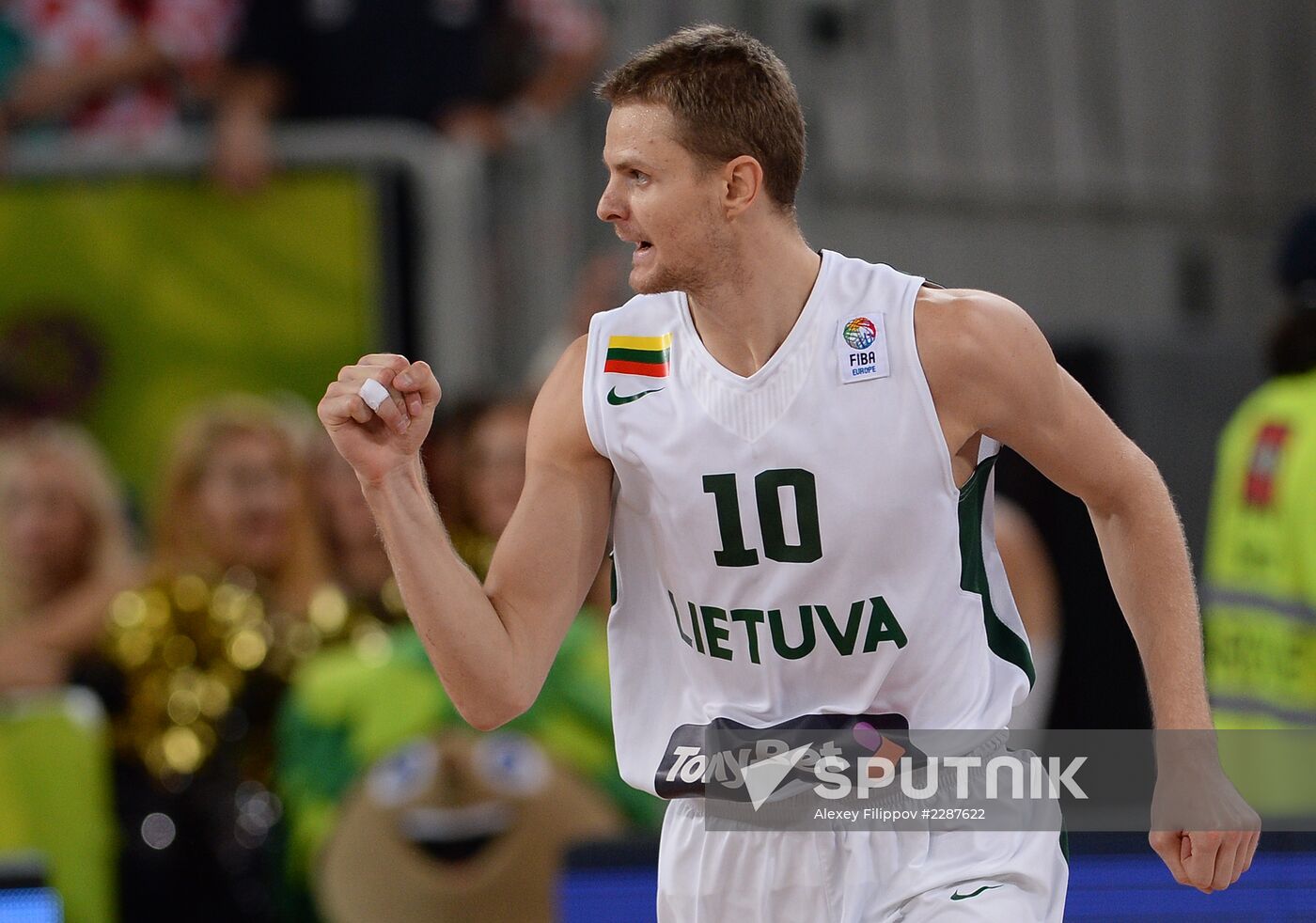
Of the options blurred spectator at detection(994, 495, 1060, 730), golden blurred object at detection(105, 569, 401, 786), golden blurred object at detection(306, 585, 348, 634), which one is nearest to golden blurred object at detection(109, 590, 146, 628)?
golden blurred object at detection(105, 569, 401, 786)

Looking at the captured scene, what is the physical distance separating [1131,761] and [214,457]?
10.5ft

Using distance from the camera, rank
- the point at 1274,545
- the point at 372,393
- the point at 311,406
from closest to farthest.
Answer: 1. the point at 372,393
2. the point at 1274,545
3. the point at 311,406

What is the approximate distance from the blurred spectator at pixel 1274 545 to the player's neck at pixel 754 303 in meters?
2.44

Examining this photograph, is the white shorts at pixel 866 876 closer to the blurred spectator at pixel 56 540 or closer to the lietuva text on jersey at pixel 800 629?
the lietuva text on jersey at pixel 800 629

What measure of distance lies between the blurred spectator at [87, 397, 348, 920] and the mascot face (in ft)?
1.78

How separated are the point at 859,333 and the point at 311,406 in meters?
4.22

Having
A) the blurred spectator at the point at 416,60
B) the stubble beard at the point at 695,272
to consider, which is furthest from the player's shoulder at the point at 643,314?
the blurred spectator at the point at 416,60

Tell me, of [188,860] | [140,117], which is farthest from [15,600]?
[140,117]

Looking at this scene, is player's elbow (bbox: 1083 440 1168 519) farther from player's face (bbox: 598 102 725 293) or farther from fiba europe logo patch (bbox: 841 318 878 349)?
player's face (bbox: 598 102 725 293)

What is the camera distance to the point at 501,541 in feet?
11.9

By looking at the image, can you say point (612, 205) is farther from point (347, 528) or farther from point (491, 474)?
point (347, 528)

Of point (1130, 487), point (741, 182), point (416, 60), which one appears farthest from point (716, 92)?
point (416, 60)

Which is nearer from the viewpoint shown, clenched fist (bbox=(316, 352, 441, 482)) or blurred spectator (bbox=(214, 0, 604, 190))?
clenched fist (bbox=(316, 352, 441, 482))

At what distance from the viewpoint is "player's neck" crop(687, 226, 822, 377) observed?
355 cm
